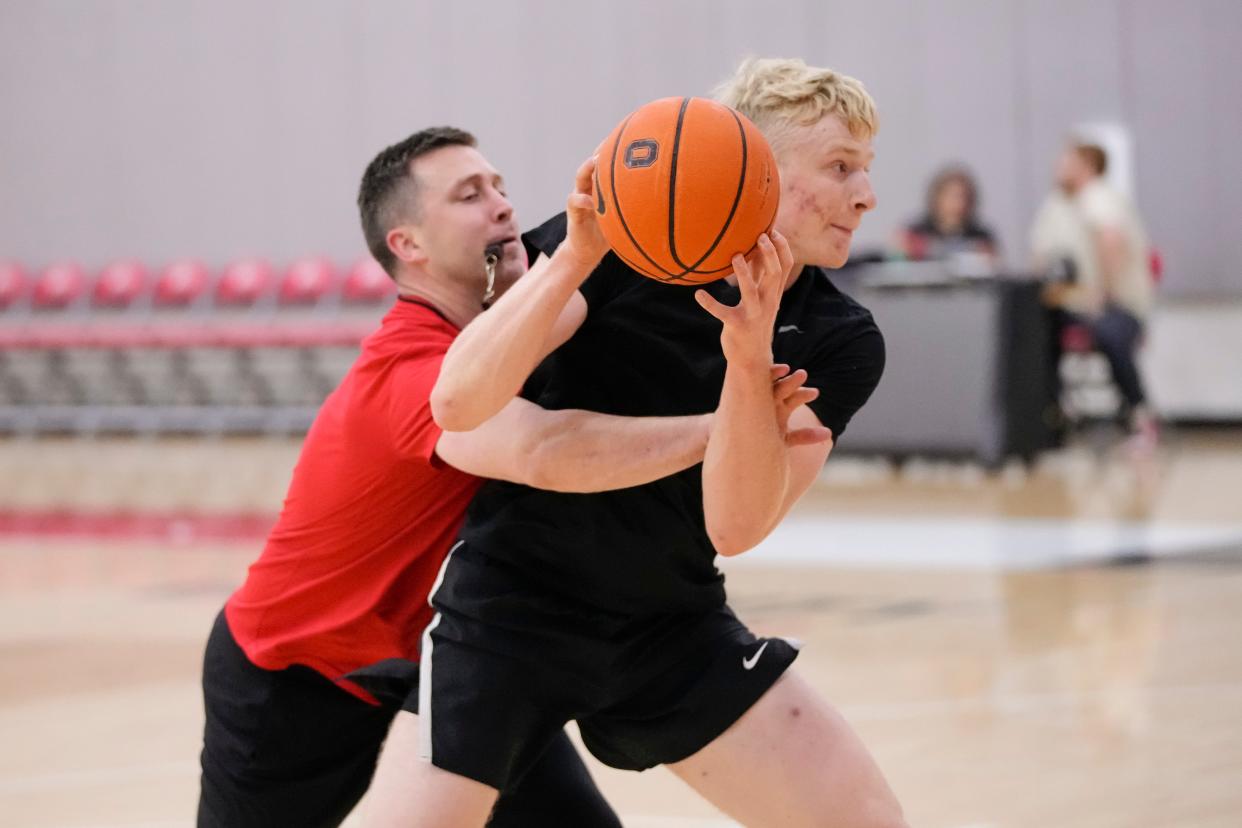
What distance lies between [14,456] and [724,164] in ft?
43.0

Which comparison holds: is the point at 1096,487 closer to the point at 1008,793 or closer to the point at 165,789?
the point at 1008,793

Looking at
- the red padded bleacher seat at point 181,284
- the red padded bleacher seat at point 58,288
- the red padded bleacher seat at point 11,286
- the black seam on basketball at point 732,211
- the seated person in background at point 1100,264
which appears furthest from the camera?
the red padded bleacher seat at point 11,286

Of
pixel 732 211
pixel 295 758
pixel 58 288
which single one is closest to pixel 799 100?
pixel 732 211

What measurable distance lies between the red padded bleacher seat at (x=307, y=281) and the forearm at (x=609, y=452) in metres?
12.3

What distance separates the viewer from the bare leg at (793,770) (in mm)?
2473

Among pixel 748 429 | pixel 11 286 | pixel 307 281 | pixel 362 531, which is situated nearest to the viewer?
pixel 748 429

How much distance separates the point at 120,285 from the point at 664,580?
1352 centimetres

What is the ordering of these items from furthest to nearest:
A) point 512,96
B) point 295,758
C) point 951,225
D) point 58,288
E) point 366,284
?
1. point 58,288
2. point 512,96
3. point 366,284
4. point 951,225
5. point 295,758

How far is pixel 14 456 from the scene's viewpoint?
1409 centimetres

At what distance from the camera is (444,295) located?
2795mm

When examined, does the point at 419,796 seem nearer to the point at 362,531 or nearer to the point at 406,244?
the point at 362,531

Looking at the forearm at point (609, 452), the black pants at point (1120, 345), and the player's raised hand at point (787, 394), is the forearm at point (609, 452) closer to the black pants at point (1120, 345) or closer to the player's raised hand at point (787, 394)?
the player's raised hand at point (787, 394)

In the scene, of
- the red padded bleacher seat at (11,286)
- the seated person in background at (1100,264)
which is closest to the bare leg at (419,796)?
the seated person in background at (1100,264)

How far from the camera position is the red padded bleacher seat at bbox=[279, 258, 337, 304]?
14336 millimetres
